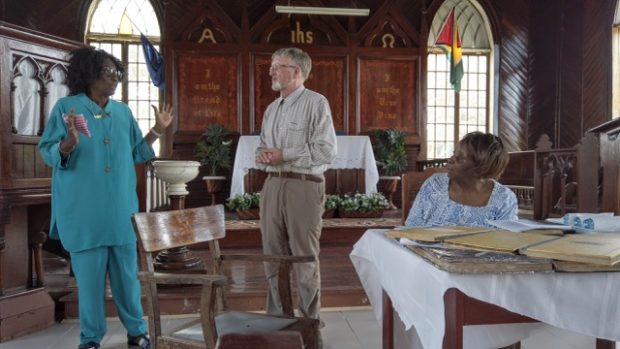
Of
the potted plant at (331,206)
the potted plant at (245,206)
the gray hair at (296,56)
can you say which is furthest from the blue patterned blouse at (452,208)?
the potted plant at (245,206)

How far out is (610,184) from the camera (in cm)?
320

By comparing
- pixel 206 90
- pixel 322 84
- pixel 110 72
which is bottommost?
pixel 110 72

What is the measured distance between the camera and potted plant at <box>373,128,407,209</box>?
719cm

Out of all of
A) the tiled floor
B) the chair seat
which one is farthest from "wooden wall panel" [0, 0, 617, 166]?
the chair seat

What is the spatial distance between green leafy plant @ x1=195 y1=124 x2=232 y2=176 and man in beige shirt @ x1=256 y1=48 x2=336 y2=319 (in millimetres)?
4726

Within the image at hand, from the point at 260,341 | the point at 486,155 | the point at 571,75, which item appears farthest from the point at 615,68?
the point at 260,341

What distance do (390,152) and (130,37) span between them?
441 centimetres

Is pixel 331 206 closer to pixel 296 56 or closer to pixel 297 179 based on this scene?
pixel 297 179

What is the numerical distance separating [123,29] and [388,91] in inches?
169

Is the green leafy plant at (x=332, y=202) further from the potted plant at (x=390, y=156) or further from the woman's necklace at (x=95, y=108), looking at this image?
the woman's necklace at (x=95, y=108)

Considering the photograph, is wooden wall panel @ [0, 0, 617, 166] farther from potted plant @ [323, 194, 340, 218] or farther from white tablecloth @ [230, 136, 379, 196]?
potted plant @ [323, 194, 340, 218]

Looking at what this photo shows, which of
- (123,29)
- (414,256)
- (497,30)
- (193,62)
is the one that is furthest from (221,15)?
(414,256)

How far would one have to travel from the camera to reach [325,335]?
9.25 feet

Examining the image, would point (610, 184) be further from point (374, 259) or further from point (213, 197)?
point (213, 197)
